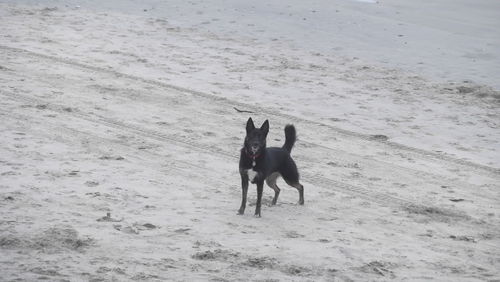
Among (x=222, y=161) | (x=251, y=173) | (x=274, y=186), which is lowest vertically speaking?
(x=222, y=161)

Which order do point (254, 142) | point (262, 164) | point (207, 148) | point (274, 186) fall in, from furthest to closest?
1. point (207, 148)
2. point (274, 186)
3. point (262, 164)
4. point (254, 142)

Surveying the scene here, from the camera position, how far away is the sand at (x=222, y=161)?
7.05 m

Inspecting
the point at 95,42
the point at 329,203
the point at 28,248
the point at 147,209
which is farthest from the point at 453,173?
the point at 95,42

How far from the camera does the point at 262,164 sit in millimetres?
7898

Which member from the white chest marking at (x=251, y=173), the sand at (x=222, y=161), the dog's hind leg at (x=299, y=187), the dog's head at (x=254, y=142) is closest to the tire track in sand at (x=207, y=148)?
the sand at (x=222, y=161)

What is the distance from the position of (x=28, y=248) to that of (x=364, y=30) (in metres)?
12.2

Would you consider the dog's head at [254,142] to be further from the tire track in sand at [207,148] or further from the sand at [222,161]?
the tire track in sand at [207,148]

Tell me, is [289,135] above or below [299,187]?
above

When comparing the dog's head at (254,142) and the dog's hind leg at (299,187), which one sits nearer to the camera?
the dog's head at (254,142)

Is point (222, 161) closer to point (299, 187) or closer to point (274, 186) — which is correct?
point (274, 186)

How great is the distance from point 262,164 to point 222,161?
195 centimetres

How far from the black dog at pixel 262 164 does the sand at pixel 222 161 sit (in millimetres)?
274

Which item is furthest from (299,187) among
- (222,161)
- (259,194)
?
(222,161)

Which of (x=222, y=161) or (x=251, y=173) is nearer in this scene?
(x=251, y=173)
